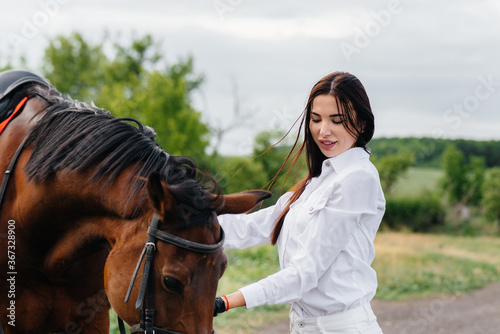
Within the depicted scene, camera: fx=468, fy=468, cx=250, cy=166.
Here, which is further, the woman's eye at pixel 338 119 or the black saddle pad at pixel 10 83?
the black saddle pad at pixel 10 83

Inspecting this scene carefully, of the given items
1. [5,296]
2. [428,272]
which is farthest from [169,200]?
[428,272]

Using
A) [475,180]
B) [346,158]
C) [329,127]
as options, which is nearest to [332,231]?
[346,158]

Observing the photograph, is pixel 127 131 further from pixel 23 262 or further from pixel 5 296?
pixel 5 296

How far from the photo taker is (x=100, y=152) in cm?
201

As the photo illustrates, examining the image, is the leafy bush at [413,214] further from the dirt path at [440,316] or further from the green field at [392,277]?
the dirt path at [440,316]

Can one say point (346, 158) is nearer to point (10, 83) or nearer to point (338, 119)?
point (338, 119)

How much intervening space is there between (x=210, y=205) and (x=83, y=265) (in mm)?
881

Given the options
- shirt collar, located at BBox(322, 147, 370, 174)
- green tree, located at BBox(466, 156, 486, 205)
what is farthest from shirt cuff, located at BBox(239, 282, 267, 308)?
green tree, located at BBox(466, 156, 486, 205)

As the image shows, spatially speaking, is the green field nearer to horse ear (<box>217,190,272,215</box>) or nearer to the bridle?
horse ear (<box>217,190,272,215</box>)

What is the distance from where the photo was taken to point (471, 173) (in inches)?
1375

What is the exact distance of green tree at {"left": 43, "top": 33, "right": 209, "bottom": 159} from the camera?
1673 cm

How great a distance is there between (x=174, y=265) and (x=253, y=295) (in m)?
0.35

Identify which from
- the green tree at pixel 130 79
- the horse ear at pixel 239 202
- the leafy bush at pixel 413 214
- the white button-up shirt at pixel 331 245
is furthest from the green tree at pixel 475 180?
the horse ear at pixel 239 202

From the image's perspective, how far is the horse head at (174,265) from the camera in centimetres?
170
